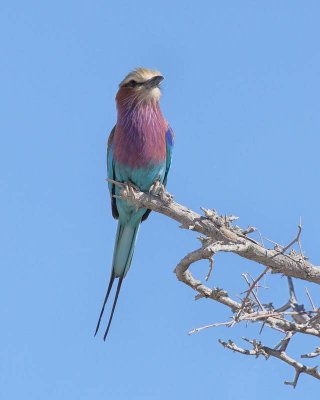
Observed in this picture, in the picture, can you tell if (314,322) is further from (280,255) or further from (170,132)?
(170,132)

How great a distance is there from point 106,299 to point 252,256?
1637 millimetres

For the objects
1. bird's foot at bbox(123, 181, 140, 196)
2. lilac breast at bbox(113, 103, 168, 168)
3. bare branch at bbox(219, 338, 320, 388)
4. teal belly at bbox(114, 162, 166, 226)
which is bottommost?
bare branch at bbox(219, 338, 320, 388)

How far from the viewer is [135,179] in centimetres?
538

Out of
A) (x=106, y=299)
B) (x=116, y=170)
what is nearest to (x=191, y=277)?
(x=106, y=299)

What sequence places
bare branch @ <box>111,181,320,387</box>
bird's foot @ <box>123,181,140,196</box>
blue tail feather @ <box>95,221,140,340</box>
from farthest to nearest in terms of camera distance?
blue tail feather @ <box>95,221,140,340</box>, bird's foot @ <box>123,181,140,196</box>, bare branch @ <box>111,181,320,387</box>

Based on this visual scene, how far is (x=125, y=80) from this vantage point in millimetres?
5855

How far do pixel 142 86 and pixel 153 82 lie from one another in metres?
0.08

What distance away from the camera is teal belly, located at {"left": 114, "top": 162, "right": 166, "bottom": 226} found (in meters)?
5.36

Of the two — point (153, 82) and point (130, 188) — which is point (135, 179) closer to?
point (130, 188)

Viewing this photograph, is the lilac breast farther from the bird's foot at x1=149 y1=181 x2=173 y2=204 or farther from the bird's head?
the bird's foot at x1=149 y1=181 x2=173 y2=204

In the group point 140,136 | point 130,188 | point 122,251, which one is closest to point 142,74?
point 140,136

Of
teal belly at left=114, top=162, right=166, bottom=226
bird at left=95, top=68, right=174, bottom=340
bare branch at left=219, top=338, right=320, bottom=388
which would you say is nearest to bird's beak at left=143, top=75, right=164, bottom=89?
bird at left=95, top=68, right=174, bottom=340

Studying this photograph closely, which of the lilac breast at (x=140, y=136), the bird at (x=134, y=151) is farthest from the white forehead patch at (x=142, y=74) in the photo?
the lilac breast at (x=140, y=136)

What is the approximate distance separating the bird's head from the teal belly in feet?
1.72
